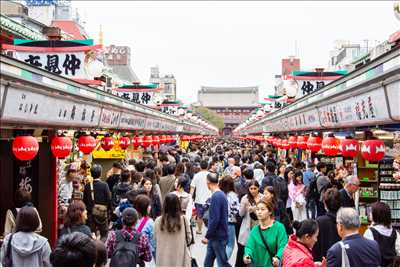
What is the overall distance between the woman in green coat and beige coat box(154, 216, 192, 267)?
89 centimetres

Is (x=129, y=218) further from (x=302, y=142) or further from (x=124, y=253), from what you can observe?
(x=302, y=142)

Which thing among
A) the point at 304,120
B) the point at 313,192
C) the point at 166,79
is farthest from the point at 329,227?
the point at 166,79

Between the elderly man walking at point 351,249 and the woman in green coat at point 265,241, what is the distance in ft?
3.28

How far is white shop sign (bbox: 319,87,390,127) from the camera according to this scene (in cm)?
677

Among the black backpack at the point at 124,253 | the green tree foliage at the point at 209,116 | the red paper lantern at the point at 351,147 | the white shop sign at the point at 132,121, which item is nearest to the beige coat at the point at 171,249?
the black backpack at the point at 124,253

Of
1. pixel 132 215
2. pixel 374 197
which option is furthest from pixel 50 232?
pixel 374 197

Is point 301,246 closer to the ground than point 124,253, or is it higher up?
higher up

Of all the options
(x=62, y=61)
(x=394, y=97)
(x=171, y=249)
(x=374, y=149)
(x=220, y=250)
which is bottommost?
(x=220, y=250)

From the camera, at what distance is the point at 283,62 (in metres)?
93.2

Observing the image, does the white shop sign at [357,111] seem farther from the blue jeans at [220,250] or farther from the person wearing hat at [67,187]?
the person wearing hat at [67,187]

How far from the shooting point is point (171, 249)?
6402 millimetres

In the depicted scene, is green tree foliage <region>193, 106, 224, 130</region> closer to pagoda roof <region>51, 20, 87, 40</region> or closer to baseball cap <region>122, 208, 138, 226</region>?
pagoda roof <region>51, 20, 87, 40</region>

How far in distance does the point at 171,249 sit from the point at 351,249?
240 centimetres

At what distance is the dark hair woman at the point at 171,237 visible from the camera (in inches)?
252
